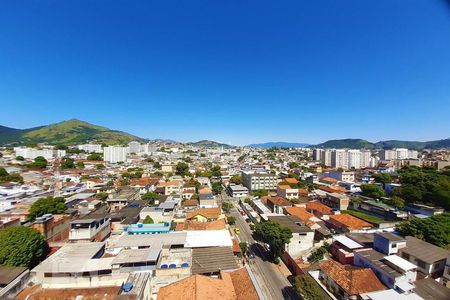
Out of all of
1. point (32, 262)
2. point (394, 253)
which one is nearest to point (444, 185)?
point (394, 253)

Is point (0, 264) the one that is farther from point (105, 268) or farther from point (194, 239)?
point (194, 239)

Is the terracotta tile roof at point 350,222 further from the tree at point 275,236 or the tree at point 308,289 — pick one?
the tree at point 308,289

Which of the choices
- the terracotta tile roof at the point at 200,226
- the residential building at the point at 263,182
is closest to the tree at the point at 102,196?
the terracotta tile roof at the point at 200,226

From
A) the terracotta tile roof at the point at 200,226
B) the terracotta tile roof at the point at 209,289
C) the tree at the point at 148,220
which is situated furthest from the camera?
the tree at the point at 148,220

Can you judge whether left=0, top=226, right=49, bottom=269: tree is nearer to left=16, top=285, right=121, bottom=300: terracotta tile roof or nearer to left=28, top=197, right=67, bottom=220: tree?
left=16, top=285, right=121, bottom=300: terracotta tile roof

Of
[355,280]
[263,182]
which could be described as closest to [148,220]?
[355,280]

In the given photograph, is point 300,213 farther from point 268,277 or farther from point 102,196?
point 102,196

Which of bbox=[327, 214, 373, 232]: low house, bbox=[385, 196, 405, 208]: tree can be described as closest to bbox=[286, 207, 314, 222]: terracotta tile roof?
bbox=[327, 214, 373, 232]: low house
